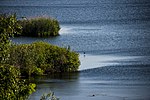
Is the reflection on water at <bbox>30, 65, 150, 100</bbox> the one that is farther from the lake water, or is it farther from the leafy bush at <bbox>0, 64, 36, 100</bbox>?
the leafy bush at <bbox>0, 64, 36, 100</bbox>

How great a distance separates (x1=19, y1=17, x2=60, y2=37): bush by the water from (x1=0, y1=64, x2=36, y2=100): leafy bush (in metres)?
53.9

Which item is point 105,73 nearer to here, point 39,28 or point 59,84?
point 59,84

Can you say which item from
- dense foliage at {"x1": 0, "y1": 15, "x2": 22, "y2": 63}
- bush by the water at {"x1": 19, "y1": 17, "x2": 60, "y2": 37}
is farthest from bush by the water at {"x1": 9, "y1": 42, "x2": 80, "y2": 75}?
dense foliage at {"x1": 0, "y1": 15, "x2": 22, "y2": 63}

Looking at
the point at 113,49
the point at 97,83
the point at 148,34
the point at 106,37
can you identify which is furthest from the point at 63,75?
the point at 148,34

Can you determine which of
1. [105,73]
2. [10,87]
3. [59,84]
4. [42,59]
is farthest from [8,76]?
[42,59]

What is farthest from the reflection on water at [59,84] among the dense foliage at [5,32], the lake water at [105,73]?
the dense foliage at [5,32]

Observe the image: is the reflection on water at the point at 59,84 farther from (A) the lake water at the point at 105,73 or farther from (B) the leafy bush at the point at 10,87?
(B) the leafy bush at the point at 10,87

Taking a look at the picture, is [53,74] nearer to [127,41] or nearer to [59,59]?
[59,59]

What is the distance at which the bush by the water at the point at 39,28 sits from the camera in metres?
66.0

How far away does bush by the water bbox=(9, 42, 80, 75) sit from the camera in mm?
37844

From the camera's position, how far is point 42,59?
39344mm

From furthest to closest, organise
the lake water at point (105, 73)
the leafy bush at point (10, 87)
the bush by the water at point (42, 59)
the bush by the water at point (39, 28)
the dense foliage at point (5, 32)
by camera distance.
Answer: the bush by the water at point (39, 28) → the bush by the water at point (42, 59) → the lake water at point (105, 73) → the dense foliage at point (5, 32) → the leafy bush at point (10, 87)

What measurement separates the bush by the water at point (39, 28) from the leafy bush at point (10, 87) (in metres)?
53.9

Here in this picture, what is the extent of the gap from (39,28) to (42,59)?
91.6ft
